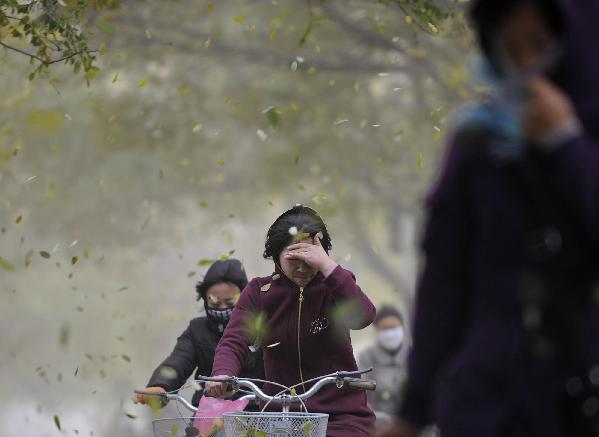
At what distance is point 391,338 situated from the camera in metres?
15.2

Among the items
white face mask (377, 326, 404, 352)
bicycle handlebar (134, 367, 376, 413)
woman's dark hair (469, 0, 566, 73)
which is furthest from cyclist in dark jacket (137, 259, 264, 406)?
white face mask (377, 326, 404, 352)

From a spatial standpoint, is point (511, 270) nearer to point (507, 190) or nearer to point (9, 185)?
point (507, 190)

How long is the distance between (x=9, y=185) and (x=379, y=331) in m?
16.7

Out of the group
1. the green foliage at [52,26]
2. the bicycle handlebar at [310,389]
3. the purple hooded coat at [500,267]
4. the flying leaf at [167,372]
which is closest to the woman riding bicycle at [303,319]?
the bicycle handlebar at [310,389]

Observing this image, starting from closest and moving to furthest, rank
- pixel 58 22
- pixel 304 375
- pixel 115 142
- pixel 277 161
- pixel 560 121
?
1. pixel 560 121
2. pixel 304 375
3. pixel 58 22
4. pixel 115 142
5. pixel 277 161

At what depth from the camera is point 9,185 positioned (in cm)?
3070

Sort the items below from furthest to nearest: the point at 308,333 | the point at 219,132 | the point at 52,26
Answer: the point at 219,132 < the point at 52,26 < the point at 308,333

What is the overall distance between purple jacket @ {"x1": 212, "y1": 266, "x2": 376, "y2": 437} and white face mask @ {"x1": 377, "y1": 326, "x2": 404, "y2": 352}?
728cm

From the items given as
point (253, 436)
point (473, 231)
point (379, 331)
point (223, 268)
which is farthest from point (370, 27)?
point (473, 231)

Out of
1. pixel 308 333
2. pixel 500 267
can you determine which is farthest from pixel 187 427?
pixel 500 267

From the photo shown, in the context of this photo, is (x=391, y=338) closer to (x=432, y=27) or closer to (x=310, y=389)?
(x=432, y=27)

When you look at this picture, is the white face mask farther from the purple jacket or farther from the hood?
the hood

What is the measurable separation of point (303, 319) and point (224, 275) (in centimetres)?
135

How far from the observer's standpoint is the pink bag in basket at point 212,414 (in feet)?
23.1
